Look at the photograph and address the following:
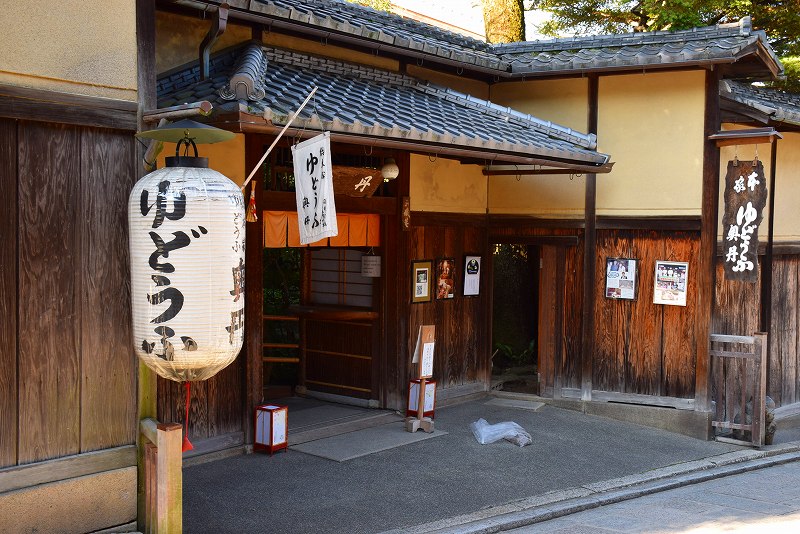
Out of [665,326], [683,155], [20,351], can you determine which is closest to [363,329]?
[665,326]

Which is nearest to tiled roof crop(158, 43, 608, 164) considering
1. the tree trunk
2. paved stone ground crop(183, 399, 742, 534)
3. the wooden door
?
the wooden door

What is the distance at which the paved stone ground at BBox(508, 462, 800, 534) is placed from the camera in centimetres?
786

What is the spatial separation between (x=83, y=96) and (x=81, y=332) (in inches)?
75.9

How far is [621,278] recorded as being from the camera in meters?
12.2

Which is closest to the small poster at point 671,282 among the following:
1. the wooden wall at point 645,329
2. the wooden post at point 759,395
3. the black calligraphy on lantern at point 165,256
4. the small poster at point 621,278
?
the wooden wall at point 645,329

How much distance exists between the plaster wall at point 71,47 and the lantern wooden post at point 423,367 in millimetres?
5510

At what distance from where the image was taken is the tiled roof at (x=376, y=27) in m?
9.44

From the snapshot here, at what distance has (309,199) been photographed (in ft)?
24.5

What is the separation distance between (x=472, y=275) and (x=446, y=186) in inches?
63.7

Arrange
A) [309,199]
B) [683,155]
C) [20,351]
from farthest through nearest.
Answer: [683,155] < [309,199] < [20,351]

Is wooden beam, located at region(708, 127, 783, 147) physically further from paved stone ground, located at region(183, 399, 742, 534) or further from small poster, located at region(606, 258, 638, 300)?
paved stone ground, located at region(183, 399, 742, 534)

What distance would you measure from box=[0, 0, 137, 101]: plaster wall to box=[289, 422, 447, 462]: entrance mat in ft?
17.0

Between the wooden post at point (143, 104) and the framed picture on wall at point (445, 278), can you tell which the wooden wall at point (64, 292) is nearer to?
the wooden post at point (143, 104)

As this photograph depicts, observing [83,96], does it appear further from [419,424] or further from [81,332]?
[419,424]
